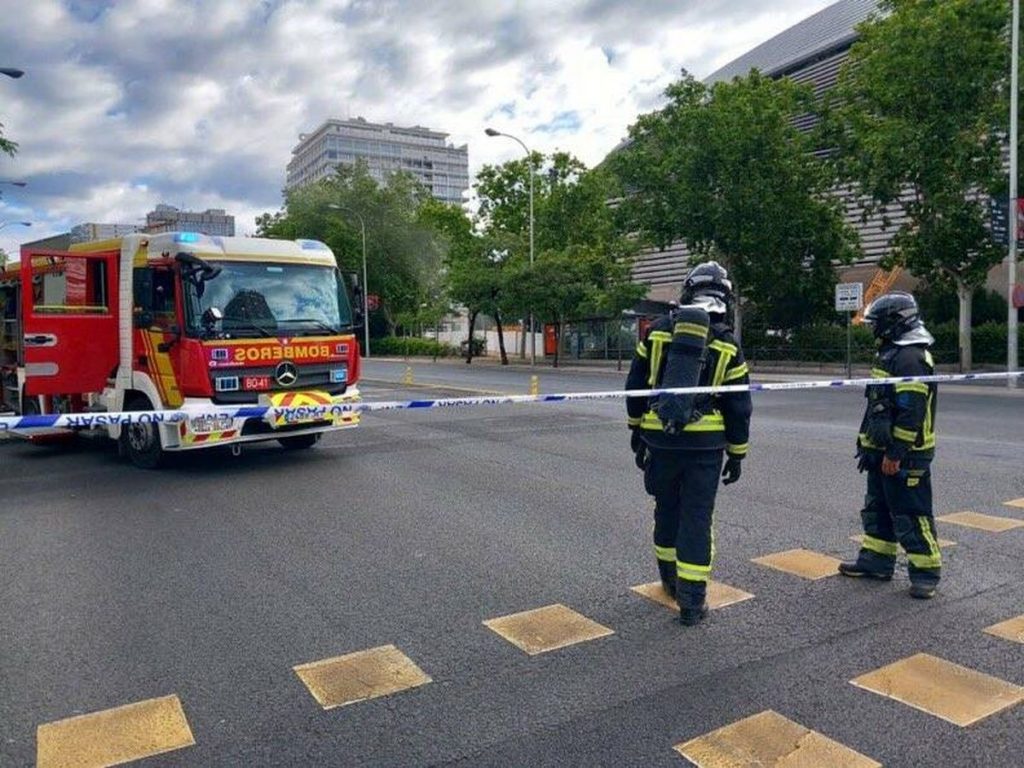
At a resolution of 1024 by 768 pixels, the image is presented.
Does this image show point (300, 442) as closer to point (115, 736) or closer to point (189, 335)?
point (189, 335)

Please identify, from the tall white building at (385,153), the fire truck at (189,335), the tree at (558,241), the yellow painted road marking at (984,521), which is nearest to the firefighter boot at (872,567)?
the yellow painted road marking at (984,521)

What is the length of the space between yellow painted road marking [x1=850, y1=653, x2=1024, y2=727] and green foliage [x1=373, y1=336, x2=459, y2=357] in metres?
49.3

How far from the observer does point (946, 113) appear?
2298cm

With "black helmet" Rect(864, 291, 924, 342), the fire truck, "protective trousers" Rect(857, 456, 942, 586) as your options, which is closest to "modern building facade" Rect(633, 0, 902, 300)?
the fire truck

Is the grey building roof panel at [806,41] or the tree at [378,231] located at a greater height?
the grey building roof panel at [806,41]

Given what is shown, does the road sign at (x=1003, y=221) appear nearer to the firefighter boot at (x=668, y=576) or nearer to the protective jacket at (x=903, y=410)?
the protective jacket at (x=903, y=410)

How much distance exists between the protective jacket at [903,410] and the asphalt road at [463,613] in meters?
0.85

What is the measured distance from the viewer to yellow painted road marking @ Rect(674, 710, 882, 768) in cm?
311

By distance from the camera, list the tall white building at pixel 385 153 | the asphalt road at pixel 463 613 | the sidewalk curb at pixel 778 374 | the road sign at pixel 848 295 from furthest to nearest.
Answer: the tall white building at pixel 385 153, the road sign at pixel 848 295, the sidewalk curb at pixel 778 374, the asphalt road at pixel 463 613

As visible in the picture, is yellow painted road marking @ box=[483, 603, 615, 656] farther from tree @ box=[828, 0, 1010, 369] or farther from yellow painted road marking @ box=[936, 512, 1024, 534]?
tree @ box=[828, 0, 1010, 369]

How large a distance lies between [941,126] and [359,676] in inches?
944

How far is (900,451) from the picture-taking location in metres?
4.80

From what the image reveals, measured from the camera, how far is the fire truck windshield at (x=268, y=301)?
9.19m

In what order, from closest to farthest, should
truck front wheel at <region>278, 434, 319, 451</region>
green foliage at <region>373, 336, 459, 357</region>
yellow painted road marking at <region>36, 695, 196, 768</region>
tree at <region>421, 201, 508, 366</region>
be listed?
yellow painted road marking at <region>36, 695, 196, 768</region> < truck front wheel at <region>278, 434, 319, 451</region> < tree at <region>421, 201, 508, 366</region> < green foliage at <region>373, 336, 459, 357</region>
